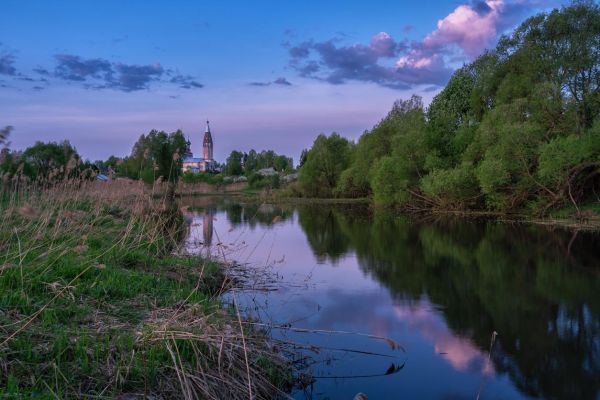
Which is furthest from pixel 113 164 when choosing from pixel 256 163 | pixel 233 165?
pixel 256 163

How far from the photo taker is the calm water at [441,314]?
6.42m

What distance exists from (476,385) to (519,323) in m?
3.08

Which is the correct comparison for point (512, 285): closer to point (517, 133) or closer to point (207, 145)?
point (517, 133)

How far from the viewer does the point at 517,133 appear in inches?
1099

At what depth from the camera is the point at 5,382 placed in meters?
4.16

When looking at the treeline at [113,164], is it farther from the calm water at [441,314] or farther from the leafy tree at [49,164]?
the calm water at [441,314]

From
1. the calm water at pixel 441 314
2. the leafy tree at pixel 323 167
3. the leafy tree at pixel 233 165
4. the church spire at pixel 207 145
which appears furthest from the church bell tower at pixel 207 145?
the calm water at pixel 441 314

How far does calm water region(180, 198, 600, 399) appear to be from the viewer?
6.42 meters

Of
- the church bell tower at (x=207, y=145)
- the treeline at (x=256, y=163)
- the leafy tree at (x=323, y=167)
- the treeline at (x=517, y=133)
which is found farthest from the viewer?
the church bell tower at (x=207, y=145)

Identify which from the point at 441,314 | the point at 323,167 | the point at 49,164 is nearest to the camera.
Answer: the point at 441,314

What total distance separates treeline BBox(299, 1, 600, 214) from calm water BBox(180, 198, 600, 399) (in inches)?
401

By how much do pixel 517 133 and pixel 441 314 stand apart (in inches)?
856

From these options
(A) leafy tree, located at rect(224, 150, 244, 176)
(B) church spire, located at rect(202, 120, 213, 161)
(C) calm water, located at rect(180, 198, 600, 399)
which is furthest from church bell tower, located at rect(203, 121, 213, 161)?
(C) calm water, located at rect(180, 198, 600, 399)

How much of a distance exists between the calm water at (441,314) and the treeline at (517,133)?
10183mm
